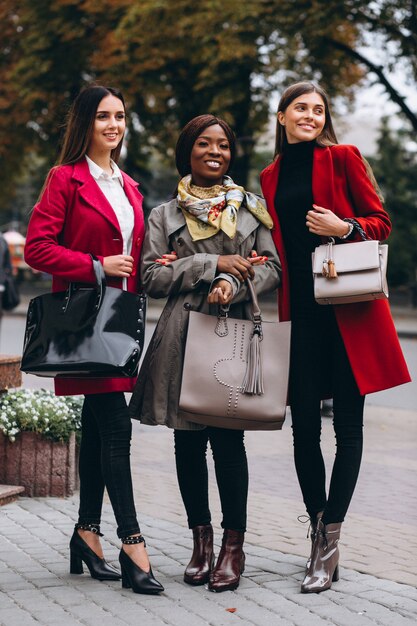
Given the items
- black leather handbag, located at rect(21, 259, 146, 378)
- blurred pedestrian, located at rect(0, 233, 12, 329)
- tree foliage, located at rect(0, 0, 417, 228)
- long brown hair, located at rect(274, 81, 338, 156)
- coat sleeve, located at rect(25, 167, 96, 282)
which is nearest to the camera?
black leather handbag, located at rect(21, 259, 146, 378)

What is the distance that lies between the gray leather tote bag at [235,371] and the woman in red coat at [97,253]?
334 millimetres

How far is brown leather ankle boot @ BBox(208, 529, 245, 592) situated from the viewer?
167 inches

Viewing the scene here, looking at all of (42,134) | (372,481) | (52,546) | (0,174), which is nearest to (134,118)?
(42,134)

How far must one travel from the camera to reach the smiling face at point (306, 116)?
4.48 m

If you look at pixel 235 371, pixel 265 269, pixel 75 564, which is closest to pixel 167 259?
pixel 265 269

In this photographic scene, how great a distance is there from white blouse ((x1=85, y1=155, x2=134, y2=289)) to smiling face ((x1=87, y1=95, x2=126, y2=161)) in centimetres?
7

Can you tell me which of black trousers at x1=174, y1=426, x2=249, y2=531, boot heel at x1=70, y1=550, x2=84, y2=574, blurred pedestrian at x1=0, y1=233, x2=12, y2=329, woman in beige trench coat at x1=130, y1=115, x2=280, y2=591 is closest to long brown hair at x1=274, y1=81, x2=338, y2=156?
woman in beige trench coat at x1=130, y1=115, x2=280, y2=591

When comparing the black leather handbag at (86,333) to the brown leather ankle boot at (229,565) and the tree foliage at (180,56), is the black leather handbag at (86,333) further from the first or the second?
the tree foliage at (180,56)

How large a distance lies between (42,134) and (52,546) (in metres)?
28.3

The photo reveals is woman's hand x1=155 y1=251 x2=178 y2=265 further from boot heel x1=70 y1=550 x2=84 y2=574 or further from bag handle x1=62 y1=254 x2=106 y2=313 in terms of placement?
boot heel x1=70 y1=550 x2=84 y2=574

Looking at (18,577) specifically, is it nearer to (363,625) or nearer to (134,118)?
(363,625)

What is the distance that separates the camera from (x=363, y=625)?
12.4 feet

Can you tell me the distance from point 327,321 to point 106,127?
3.97ft

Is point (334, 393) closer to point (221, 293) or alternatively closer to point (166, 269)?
point (221, 293)
